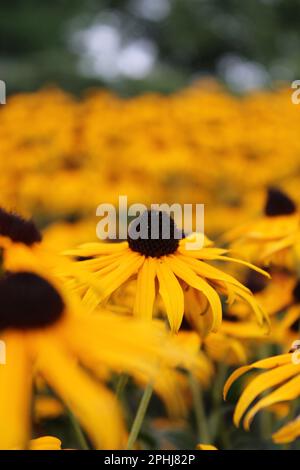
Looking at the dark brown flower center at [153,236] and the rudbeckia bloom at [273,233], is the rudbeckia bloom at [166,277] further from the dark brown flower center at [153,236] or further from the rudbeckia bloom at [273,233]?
the rudbeckia bloom at [273,233]

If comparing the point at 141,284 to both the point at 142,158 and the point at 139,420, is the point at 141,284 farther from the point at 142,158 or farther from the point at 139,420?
the point at 142,158

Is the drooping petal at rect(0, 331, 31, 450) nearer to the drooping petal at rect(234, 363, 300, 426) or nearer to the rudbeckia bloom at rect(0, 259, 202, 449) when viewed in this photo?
the rudbeckia bloom at rect(0, 259, 202, 449)

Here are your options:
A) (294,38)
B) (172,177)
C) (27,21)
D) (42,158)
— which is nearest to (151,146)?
(172,177)

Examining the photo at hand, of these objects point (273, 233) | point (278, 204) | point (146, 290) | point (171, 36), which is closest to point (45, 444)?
point (146, 290)

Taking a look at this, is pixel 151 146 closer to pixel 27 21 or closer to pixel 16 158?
pixel 16 158

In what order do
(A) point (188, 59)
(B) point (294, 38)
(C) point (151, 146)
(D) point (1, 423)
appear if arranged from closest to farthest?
(D) point (1, 423) → (C) point (151, 146) → (B) point (294, 38) → (A) point (188, 59)

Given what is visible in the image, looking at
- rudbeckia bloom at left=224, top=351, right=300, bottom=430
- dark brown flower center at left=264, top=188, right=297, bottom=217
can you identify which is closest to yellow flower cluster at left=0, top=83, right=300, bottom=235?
dark brown flower center at left=264, top=188, right=297, bottom=217
